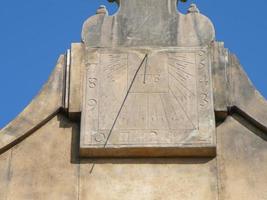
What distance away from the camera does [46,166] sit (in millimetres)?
14648

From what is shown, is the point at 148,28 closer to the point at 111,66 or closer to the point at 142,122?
the point at 111,66

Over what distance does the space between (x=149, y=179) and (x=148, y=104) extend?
39.0 inches

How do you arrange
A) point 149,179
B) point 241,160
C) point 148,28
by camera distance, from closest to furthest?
point 149,179 < point 241,160 < point 148,28

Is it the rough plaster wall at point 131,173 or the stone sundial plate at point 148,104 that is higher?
the stone sundial plate at point 148,104

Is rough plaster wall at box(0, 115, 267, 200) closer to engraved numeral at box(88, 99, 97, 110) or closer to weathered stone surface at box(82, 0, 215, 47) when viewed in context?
engraved numeral at box(88, 99, 97, 110)

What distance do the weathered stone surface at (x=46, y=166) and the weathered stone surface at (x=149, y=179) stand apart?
0.19 m

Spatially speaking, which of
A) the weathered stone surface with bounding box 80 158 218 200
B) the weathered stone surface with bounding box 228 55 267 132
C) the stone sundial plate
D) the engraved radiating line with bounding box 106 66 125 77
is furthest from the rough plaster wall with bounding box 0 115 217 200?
the engraved radiating line with bounding box 106 66 125 77

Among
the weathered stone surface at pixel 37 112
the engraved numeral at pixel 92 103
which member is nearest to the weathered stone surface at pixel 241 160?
the engraved numeral at pixel 92 103

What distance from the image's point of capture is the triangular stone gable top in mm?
14461

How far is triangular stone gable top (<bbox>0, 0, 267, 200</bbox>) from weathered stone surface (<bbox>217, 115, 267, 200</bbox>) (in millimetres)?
12

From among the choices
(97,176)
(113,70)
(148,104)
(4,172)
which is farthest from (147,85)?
(4,172)

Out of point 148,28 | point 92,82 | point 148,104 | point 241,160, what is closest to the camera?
point 241,160

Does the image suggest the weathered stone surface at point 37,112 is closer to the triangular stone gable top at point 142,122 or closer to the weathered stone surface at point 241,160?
the triangular stone gable top at point 142,122

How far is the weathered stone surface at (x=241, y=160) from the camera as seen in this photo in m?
14.4
